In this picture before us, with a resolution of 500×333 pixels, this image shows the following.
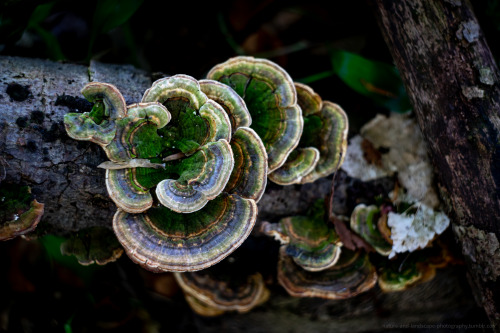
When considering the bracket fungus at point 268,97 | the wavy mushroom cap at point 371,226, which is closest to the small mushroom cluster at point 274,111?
the bracket fungus at point 268,97

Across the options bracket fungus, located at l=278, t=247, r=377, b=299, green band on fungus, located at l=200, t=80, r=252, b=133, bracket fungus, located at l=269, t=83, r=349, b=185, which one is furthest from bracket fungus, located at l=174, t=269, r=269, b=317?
green band on fungus, located at l=200, t=80, r=252, b=133

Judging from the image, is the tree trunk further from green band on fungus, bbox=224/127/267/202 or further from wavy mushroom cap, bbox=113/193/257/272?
green band on fungus, bbox=224/127/267/202

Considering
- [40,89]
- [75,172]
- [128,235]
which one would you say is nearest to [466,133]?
[128,235]

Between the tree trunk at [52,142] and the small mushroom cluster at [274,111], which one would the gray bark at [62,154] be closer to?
the tree trunk at [52,142]

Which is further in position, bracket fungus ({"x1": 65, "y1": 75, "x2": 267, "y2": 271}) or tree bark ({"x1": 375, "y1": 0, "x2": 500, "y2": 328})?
tree bark ({"x1": 375, "y1": 0, "x2": 500, "y2": 328})

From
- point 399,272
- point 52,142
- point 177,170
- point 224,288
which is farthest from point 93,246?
point 399,272

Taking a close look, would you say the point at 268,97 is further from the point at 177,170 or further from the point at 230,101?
the point at 177,170

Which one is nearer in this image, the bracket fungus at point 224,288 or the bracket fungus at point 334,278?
the bracket fungus at point 334,278
